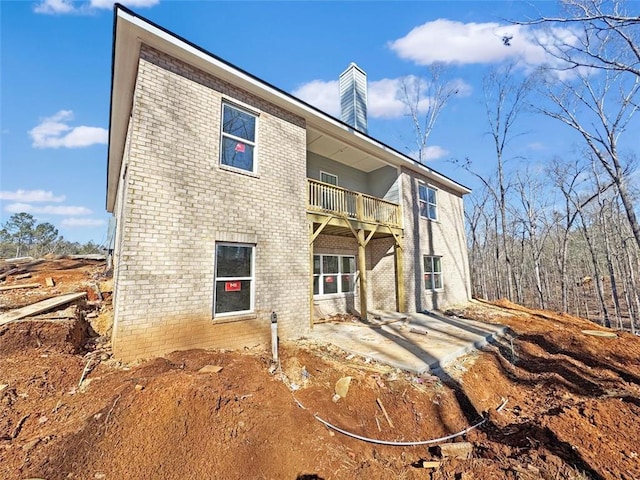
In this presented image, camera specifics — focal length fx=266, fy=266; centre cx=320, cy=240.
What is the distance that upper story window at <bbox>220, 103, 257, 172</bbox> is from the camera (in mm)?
6750

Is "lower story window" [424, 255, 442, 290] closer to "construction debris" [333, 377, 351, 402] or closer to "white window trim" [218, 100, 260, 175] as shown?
"construction debris" [333, 377, 351, 402]

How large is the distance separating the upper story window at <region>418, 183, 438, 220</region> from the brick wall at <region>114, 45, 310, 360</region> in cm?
853

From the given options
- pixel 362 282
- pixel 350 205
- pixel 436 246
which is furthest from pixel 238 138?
pixel 436 246

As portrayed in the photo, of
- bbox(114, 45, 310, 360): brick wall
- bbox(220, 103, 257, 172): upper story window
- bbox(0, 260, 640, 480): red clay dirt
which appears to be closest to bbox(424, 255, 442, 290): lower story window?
bbox(0, 260, 640, 480): red clay dirt

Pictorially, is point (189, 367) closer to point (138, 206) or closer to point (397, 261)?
point (138, 206)

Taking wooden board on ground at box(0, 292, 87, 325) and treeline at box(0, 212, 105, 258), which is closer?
wooden board on ground at box(0, 292, 87, 325)

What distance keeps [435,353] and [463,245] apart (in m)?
12.5

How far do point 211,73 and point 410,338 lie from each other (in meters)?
8.49

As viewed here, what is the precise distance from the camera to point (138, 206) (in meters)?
5.22

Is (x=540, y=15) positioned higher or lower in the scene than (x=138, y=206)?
higher

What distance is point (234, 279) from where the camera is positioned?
641cm

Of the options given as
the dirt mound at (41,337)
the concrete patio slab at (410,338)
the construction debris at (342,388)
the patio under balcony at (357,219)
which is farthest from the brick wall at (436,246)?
the dirt mound at (41,337)

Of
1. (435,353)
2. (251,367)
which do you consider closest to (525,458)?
(435,353)

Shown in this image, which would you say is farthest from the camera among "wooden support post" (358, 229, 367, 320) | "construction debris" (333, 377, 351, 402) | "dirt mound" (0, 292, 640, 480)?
"wooden support post" (358, 229, 367, 320)
